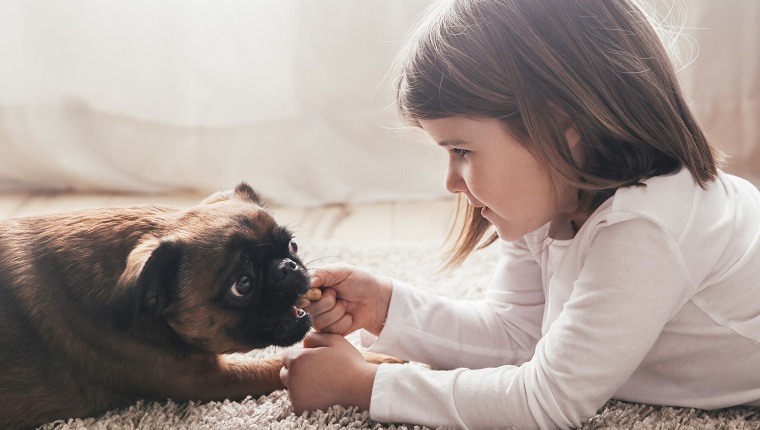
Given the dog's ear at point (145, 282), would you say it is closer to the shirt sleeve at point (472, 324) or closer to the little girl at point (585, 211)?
the little girl at point (585, 211)

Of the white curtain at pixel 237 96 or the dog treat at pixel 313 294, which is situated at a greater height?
the white curtain at pixel 237 96

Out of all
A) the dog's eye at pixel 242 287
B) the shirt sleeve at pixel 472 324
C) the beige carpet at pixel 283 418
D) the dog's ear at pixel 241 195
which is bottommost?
the beige carpet at pixel 283 418

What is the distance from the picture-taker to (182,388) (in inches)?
48.1

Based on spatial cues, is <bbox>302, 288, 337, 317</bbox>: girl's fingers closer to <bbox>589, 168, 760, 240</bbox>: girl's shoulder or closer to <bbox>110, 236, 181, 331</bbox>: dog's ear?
<bbox>110, 236, 181, 331</bbox>: dog's ear

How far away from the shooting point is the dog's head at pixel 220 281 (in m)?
1.09

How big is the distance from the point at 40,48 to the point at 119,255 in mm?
1211

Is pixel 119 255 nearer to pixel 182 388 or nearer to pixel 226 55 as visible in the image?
pixel 182 388

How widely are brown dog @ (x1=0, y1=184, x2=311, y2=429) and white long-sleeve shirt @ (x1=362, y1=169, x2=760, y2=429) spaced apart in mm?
204

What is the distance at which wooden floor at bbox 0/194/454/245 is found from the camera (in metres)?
2.02

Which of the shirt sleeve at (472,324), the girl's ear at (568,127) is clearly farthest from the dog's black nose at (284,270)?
the girl's ear at (568,127)

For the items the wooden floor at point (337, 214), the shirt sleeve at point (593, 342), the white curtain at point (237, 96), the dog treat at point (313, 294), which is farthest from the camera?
the white curtain at point (237, 96)

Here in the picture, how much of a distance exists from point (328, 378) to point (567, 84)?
500 mm

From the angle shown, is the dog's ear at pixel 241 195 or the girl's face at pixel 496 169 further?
the dog's ear at pixel 241 195

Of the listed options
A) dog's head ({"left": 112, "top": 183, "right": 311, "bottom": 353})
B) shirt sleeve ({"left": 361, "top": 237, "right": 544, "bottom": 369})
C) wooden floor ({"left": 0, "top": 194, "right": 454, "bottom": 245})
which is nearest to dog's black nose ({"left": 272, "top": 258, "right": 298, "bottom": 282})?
dog's head ({"left": 112, "top": 183, "right": 311, "bottom": 353})
